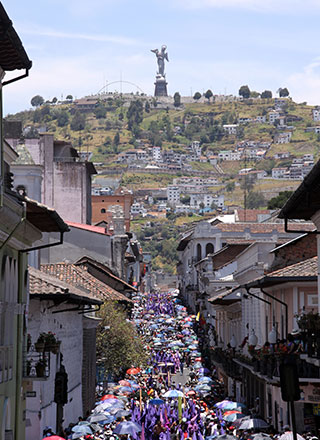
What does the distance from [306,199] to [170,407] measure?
31.1 meters

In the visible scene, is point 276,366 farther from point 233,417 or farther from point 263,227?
point 263,227

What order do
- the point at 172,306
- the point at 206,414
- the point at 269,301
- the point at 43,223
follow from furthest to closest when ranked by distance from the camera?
the point at 172,306
the point at 206,414
the point at 269,301
the point at 43,223

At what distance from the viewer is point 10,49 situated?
16.2 metres

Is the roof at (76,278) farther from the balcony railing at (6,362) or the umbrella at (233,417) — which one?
the balcony railing at (6,362)

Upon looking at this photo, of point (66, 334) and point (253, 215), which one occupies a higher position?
point (253, 215)

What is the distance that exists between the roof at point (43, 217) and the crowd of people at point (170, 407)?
995cm

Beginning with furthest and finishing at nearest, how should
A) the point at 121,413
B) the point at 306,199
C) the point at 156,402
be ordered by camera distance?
the point at 156,402 → the point at 121,413 → the point at 306,199

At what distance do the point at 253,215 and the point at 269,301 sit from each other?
91020 millimetres

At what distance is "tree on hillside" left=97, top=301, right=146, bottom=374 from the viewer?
5366 centimetres

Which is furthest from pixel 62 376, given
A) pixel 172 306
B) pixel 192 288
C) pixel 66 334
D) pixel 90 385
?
pixel 172 306

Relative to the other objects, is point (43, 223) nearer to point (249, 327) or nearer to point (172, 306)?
point (249, 327)

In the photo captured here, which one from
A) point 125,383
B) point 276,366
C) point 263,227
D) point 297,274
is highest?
point 263,227

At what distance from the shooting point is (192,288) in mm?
128250

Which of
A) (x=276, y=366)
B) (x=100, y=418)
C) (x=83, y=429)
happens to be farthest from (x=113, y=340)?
(x=276, y=366)
